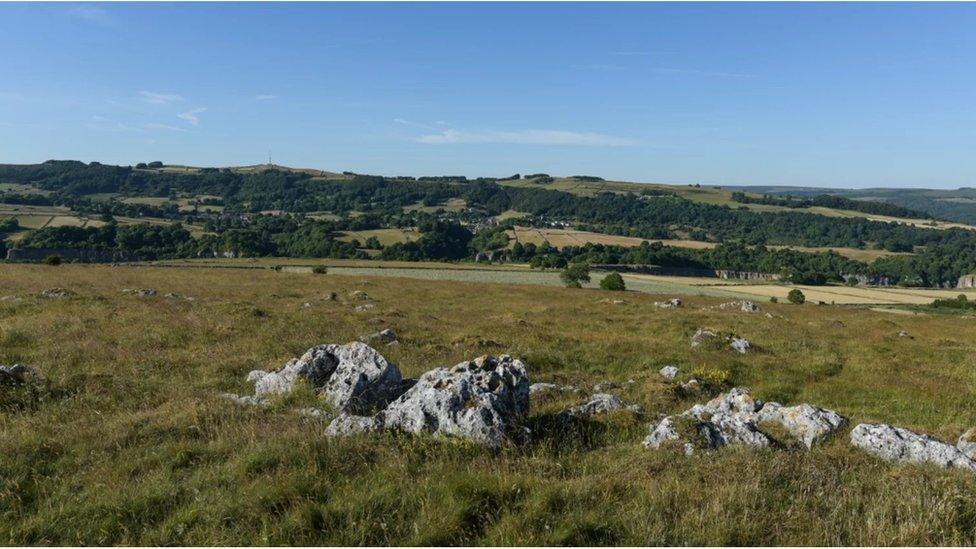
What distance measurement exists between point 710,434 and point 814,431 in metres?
2.02

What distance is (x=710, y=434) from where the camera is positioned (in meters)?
8.52

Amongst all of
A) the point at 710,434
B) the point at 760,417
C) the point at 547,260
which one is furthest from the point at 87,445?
the point at 547,260

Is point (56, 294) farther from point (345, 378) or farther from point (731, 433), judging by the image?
point (731, 433)

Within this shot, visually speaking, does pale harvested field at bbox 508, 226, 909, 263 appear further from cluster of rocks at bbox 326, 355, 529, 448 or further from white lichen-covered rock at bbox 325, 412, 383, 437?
white lichen-covered rock at bbox 325, 412, 383, 437

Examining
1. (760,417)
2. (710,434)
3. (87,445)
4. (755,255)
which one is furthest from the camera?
(755,255)

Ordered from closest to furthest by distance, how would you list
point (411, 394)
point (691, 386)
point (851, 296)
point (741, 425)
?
point (741, 425)
point (411, 394)
point (691, 386)
point (851, 296)

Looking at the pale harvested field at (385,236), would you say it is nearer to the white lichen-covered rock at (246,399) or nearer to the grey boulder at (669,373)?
the grey boulder at (669,373)

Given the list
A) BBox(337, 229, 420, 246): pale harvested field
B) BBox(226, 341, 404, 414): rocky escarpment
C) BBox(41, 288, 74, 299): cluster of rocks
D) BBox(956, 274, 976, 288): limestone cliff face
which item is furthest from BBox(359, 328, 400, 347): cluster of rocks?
BBox(956, 274, 976, 288): limestone cliff face

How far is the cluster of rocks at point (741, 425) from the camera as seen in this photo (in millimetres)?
8320

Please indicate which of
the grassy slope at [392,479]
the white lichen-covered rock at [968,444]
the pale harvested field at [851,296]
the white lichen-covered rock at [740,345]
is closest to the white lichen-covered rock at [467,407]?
the grassy slope at [392,479]

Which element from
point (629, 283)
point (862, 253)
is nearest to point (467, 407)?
point (629, 283)

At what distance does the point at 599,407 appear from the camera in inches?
410

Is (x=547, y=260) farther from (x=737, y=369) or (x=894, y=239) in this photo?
(x=894, y=239)

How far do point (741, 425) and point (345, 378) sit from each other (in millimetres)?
6898
